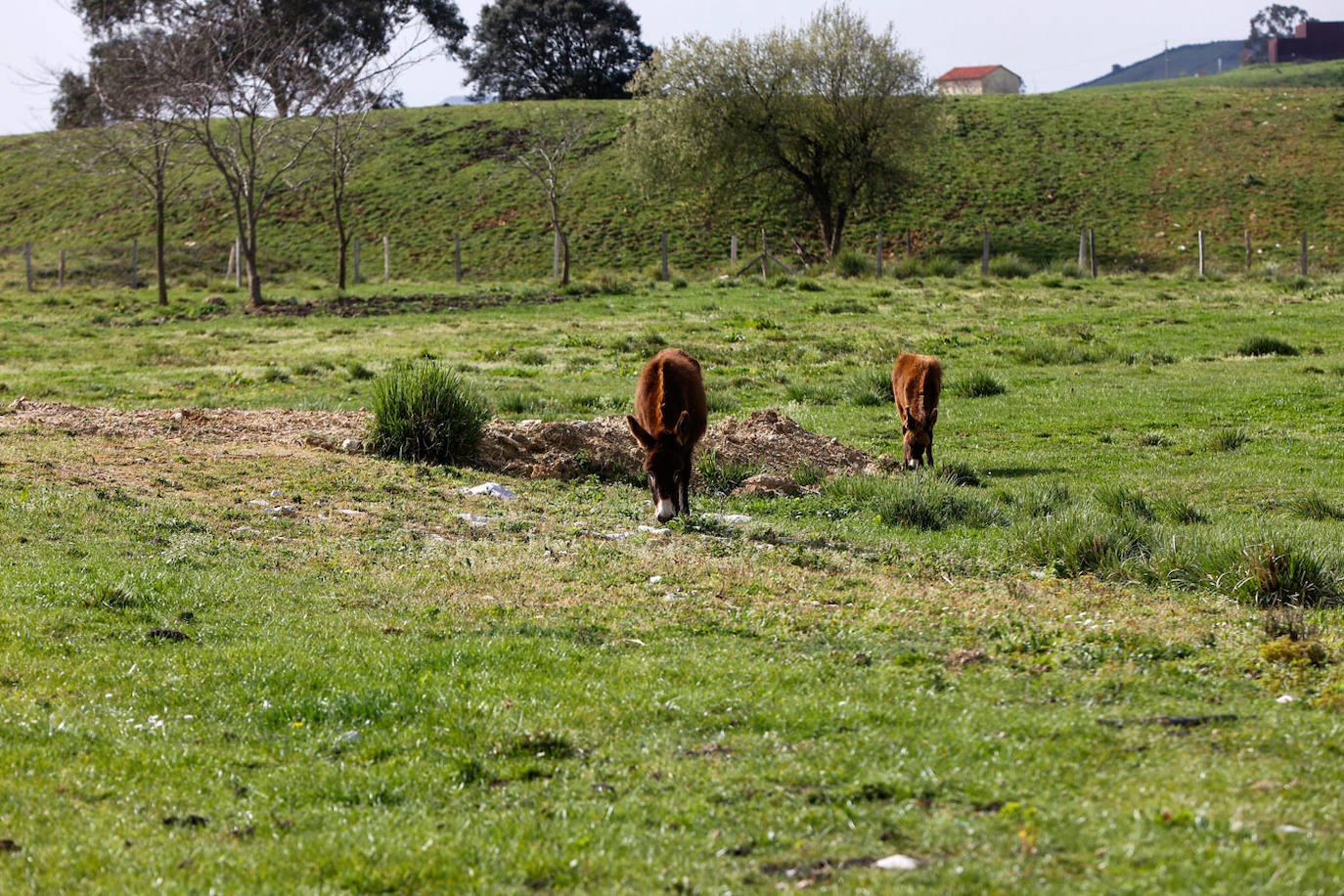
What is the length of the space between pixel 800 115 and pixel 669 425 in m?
39.6

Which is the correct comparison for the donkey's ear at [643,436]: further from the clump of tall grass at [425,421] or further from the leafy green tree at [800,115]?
the leafy green tree at [800,115]

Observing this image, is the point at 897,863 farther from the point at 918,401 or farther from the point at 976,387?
the point at 976,387

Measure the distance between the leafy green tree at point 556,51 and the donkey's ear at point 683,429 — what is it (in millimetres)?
77581

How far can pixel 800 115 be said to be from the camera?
48.6 m

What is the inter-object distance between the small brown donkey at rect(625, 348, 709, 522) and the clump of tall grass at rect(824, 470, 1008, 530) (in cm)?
184

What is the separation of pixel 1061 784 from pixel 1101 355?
20.3 m

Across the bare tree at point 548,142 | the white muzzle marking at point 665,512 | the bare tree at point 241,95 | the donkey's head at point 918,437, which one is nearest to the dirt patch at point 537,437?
the donkey's head at point 918,437

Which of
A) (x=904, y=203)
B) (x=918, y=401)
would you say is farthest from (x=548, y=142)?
(x=918, y=401)

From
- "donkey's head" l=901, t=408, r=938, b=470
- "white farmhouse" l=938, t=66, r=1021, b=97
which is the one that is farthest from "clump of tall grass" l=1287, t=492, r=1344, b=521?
"white farmhouse" l=938, t=66, r=1021, b=97

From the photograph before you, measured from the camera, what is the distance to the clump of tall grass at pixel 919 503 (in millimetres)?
11586

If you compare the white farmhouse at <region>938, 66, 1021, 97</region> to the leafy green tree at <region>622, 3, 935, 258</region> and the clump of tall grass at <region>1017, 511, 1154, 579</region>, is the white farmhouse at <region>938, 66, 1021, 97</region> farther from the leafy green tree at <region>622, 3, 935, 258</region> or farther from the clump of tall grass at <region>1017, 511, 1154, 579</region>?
the clump of tall grass at <region>1017, 511, 1154, 579</region>

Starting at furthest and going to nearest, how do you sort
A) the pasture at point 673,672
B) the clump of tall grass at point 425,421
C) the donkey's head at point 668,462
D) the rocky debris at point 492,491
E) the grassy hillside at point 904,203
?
1. the grassy hillside at point 904,203
2. the clump of tall grass at point 425,421
3. the rocky debris at point 492,491
4. the donkey's head at point 668,462
5. the pasture at point 673,672

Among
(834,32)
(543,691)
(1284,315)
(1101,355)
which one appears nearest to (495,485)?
(543,691)

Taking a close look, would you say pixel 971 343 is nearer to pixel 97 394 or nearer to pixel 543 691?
pixel 97 394
